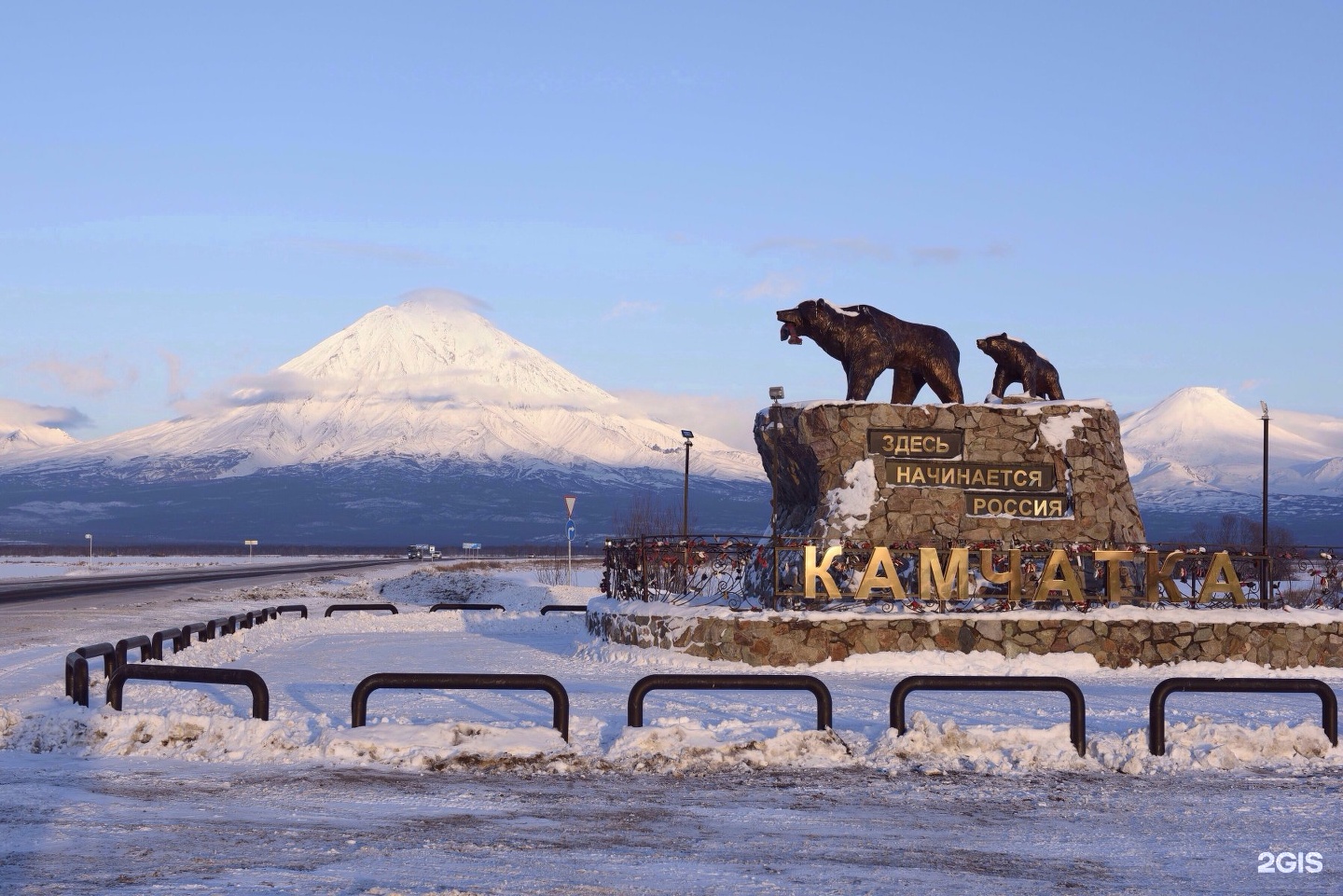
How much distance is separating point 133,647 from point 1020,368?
14.1 metres

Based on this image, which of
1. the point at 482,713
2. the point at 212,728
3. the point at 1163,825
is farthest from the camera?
the point at 482,713

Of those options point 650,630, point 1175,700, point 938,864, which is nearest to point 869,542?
point 650,630

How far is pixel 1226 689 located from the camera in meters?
11.2

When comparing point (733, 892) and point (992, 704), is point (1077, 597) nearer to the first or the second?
point (992, 704)

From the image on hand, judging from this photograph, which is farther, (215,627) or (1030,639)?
(215,627)

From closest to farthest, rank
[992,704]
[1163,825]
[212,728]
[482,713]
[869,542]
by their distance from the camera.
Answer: [1163,825] < [212,728] < [482,713] < [992,704] < [869,542]

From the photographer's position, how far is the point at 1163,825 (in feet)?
29.3

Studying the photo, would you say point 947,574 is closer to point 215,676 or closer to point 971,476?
point 971,476

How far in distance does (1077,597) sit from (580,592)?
1051 inches

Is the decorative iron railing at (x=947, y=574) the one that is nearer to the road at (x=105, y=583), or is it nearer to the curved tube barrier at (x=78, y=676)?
the curved tube barrier at (x=78, y=676)

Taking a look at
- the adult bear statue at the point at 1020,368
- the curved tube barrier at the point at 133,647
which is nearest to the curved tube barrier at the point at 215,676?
the curved tube barrier at the point at 133,647

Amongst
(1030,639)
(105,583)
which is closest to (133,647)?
(1030,639)

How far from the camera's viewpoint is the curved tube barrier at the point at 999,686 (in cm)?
1120

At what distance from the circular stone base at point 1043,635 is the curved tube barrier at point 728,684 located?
647 centimetres
